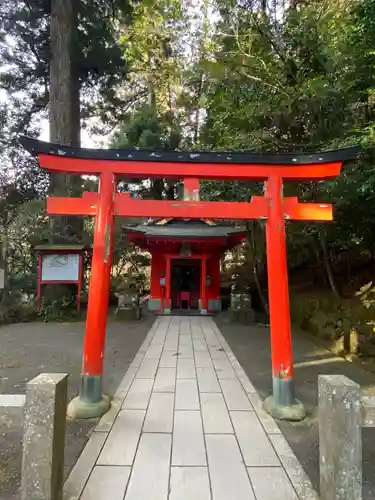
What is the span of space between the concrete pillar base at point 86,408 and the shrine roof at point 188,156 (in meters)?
3.10

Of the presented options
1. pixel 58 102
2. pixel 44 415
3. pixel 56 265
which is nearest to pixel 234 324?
pixel 56 265

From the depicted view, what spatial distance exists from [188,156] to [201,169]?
247 millimetres

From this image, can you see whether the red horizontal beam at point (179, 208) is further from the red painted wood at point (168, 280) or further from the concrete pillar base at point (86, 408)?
the red painted wood at point (168, 280)

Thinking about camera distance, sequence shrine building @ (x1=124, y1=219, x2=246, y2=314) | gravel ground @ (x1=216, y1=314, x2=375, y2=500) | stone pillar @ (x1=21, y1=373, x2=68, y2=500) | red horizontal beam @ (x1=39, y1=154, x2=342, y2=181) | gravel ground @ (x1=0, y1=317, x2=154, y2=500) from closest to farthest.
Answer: stone pillar @ (x1=21, y1=373, x2=68, y2=500) → gravel ground @ (x1=0, y1=317, x2=154, y2=500) → gravel ground @ (x1=216, y1=314, x2=375, y2=500) → red horizontal beam @ (x1=39, y1=154, x2=342, y2=181) → shrine building @ (x1=124, y1=219, x2=246, y2=314)

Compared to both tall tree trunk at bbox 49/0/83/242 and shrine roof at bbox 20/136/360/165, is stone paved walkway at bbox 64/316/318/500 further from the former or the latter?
tall tree trunk at bbox 49/0/83/242

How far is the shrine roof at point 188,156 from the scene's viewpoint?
4.54m

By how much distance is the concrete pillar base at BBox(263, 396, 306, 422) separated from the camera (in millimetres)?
4105

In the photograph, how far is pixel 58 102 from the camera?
1298 cm

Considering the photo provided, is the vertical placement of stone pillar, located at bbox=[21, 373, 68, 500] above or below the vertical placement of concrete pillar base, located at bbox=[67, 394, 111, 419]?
above

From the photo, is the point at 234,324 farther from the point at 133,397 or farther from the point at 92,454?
the point at 92,454

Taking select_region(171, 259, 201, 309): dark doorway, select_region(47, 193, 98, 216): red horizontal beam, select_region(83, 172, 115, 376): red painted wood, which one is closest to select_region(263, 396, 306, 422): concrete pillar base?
select_region(83, 172, 115, 376): red painted wood

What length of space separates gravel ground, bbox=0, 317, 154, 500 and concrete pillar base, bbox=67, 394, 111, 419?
13 centimetres

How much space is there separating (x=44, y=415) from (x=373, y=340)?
6.23 m

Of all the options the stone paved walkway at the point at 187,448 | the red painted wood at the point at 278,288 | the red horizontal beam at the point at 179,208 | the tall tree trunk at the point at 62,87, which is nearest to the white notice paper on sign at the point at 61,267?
the tall tree trunk at the point at 62,87
